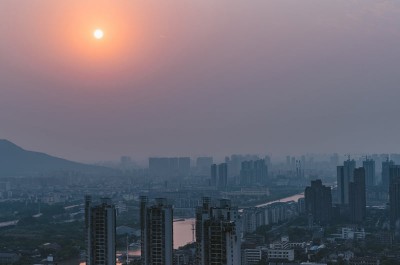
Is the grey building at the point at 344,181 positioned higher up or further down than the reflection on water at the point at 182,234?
higher up

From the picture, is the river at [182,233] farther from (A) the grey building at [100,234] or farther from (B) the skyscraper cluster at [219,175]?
(B) the skyscraper cluster at [219,175]

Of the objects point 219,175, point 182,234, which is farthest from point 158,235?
point 219,175

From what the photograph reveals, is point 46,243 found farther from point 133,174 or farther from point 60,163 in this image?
point 60,163

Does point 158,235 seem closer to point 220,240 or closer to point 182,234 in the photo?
point 220,240

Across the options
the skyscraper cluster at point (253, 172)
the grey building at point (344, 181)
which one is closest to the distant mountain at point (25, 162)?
the skyscraper cluster at point (253, 172)

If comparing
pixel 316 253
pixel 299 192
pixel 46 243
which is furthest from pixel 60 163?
pixel 316 253

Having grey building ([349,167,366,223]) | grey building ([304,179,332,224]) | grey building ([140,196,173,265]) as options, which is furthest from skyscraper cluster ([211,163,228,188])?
grey building ([140,196,173,265])
